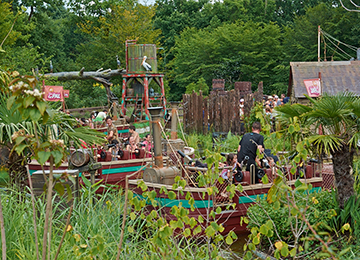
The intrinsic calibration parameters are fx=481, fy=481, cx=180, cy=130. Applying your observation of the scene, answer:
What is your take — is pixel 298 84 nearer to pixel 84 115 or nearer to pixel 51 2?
pixel 84 115

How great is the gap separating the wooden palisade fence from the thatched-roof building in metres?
2.59

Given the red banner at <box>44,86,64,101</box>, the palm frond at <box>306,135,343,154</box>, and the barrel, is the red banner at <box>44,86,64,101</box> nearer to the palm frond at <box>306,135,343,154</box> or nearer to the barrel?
the barrel

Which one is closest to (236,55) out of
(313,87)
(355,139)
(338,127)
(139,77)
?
(139,77)

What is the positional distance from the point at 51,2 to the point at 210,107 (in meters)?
21.1

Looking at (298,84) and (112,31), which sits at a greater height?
(112,31)

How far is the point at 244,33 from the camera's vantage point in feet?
125

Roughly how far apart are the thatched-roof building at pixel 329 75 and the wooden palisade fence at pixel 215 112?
259 cm

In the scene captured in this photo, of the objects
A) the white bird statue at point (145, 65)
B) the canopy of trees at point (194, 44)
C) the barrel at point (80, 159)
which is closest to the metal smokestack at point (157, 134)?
the barrel at point (80, 159)

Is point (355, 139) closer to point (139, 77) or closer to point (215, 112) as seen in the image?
point (215, 112)

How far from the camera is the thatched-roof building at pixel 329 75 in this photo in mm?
18516

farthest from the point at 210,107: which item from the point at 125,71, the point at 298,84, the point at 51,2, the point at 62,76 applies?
the point at 51,2

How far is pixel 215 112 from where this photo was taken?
21625mm

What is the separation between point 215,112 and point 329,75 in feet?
Result: 17.1

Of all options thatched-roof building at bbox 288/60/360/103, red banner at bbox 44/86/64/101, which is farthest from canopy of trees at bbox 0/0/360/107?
red banner at bbox 44/86/64/101
